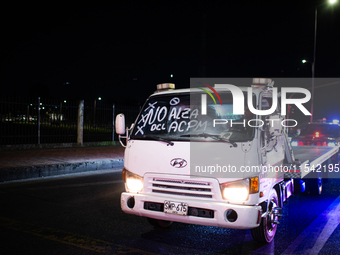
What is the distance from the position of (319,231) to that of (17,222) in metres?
4.40

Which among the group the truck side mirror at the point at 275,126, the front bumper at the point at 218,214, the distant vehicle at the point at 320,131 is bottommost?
the front bumper at the point at 218,214

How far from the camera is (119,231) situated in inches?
184

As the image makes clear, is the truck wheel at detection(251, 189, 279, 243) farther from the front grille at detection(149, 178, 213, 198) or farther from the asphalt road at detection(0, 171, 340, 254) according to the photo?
the front grille at detection(149, 178, 213, 198)

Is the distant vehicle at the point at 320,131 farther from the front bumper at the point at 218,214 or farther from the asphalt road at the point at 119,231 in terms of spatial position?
the front bumper at the point at 218,214

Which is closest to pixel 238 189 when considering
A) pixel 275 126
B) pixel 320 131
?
pixel 275 126

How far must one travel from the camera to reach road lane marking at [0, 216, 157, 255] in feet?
13.1

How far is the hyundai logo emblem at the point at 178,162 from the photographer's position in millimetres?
3873

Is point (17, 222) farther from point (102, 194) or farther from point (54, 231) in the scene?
point (102, 194)

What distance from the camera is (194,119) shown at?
4.47 m

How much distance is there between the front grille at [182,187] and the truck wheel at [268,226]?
0.87 m

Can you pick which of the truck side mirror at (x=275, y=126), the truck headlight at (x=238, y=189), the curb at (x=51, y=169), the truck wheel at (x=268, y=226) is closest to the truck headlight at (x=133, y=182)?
the truck headlight at (x=238, y=189)

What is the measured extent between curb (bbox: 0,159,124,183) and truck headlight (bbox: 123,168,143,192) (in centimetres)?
563

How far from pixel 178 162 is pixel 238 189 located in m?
0.74

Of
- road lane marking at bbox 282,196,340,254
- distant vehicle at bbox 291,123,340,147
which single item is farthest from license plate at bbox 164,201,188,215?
distant vehicle at bbox 291,123,340,147
